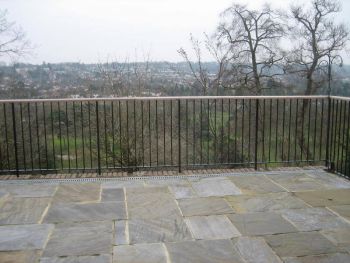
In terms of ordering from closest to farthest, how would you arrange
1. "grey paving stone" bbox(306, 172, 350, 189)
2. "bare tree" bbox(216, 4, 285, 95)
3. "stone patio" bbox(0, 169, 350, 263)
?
"stone patio" bbox(0, 169, 350, 263), "grey paving stone" bbox(306, 172, 350, 189), "bare tree" bbox(216, 4, 285, 95)

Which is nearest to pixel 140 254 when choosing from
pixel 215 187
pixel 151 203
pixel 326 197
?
pixel 151 203

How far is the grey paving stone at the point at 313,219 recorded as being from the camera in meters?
3.24

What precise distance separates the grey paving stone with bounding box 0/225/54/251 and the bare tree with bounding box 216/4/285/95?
10036 millimetres

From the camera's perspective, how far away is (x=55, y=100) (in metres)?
4.56

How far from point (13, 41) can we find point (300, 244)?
12149 millimetres

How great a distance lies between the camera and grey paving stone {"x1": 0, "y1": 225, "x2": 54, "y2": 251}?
9.38 ft

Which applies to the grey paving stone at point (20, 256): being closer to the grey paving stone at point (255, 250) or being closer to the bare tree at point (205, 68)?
the grey paving stone at point (255, 250)

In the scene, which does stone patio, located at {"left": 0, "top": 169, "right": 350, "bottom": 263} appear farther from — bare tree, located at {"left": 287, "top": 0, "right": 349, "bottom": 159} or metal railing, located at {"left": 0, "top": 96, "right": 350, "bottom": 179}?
bare tree, located at {"left": 287, "top": 0, "right": 349, "bottom": 159}

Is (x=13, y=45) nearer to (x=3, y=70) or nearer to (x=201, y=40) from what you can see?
(x=3, y=70)

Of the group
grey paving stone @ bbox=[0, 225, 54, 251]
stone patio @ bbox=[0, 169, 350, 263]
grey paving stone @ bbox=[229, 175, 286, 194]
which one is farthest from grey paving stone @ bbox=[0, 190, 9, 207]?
grey paving stone @ bbox=[229, 175, 286, 194]

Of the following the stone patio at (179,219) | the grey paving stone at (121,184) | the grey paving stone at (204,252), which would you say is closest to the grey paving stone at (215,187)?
the stone patio at (179,219)

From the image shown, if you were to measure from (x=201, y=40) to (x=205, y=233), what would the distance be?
907 cm

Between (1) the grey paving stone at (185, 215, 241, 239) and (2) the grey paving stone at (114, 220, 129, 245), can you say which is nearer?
(2) the grey paving stone at (114, 220, 129, 245)

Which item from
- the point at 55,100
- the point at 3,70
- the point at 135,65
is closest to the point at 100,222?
the point at 55,100
